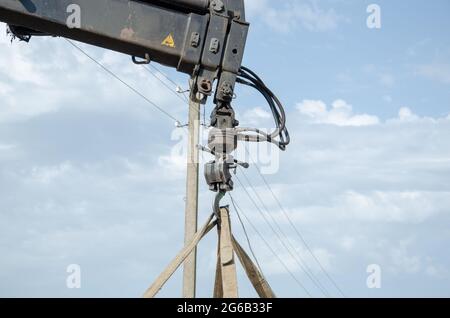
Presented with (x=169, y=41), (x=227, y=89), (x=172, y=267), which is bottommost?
Result: (x=172, y=267)

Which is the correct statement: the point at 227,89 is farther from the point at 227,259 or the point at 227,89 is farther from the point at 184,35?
the point at 227,259

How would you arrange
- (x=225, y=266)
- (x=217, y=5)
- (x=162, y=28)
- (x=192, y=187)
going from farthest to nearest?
(x=192, y=187) < (x=217, y=5) < (x=162, y=28) < (x=225, y=266)

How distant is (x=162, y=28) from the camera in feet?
19.6

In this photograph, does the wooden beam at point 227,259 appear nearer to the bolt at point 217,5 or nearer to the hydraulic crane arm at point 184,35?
the hydraulic crane arm at point 184,35

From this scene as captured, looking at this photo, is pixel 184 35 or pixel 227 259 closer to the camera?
pixel 227 259

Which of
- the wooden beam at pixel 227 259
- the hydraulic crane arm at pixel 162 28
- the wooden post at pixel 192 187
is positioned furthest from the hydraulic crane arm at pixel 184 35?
the wooden post at pixel 192 187

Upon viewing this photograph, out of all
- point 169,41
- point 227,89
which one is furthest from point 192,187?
point 169,41

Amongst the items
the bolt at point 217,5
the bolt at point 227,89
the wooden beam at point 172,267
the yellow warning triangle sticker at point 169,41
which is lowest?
the wooden beam at point 172,267

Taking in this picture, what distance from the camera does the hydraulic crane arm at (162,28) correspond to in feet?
18.6

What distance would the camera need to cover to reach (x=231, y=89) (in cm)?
614

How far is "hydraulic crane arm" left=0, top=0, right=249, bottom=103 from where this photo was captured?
5.68 meters

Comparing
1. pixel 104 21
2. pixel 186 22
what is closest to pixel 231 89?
pixel 186 22
